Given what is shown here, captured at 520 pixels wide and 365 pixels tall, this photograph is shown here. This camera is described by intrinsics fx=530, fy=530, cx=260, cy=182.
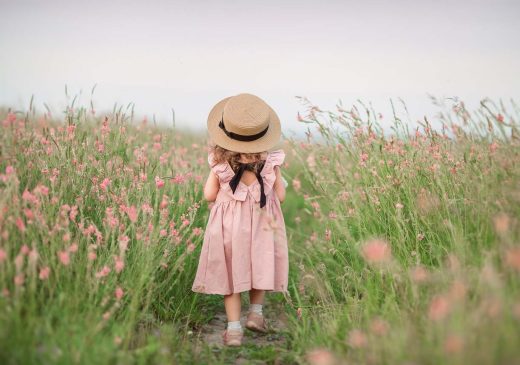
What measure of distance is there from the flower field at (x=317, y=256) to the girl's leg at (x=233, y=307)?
27 cm

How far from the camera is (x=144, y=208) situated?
3285 millimetres

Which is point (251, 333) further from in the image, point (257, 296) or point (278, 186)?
point (278, 186)

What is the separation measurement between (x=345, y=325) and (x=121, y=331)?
128cm

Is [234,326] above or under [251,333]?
above

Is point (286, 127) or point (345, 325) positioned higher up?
point (286, 127)

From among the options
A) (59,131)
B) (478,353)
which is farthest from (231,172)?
(478,353)

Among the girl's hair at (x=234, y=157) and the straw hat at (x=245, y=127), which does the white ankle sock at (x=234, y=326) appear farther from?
the straw hat at (x=245, y=127)

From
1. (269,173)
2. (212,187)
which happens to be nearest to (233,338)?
(212,187)

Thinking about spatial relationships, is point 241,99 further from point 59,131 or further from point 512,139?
point 512,139

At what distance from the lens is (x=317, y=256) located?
4414mm

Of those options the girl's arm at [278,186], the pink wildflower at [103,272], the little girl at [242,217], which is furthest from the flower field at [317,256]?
the girl's arm at [278,186]

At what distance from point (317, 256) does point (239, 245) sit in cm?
101

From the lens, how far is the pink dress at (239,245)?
11.9 ft

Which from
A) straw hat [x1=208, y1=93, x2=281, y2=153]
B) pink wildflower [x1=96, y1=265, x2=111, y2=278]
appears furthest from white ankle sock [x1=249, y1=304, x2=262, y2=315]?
pink wildflower [x1=96, y1=265, x2=111, y2=278]
